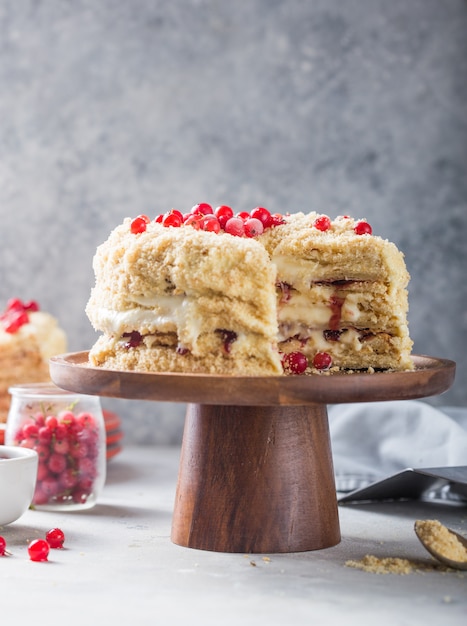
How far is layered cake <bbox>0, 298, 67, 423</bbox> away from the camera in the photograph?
3.85m

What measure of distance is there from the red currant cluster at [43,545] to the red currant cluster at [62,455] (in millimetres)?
409

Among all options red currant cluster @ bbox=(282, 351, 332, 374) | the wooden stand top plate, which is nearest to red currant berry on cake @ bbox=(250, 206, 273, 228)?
red currant cluster @ bbox=(282, 351, 332, 374)

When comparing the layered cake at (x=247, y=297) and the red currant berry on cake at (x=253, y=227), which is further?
the red currant berry on cake at (x=253, y=227)

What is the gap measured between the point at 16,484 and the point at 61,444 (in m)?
0.36

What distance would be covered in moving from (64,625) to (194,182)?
9.13 feet

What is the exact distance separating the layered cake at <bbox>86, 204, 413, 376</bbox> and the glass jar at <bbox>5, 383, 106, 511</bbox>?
1.86 feet

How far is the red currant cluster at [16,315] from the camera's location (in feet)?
12.8

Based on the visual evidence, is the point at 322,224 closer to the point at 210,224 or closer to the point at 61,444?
the point at 210,224

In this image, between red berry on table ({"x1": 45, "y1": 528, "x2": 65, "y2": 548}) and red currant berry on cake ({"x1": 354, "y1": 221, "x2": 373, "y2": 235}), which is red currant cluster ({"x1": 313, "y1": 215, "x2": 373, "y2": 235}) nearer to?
red currant berry on cake ({"x1": 354, "y1": 221, "x2": 373, "y2": 235})

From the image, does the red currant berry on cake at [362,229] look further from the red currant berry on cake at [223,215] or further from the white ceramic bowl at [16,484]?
the white ceramic bowl at [16,484]

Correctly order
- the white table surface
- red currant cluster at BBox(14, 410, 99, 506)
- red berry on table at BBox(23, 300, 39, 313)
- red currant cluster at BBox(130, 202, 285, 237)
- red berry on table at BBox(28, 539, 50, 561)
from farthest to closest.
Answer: red berry on table at BBox(23, 300, 39, 313) → red currant cluster at BBox(14, 410, 99, 506) → red currant cluster at BBox(130, 202, 285, 237) → red berry on table at BBox(28, 539, 50, 561) → the white table surface

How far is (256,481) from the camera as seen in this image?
2445 millimetres

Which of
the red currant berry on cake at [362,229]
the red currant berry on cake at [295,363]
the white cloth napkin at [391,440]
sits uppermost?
the red currant berry on cake at [362,229]

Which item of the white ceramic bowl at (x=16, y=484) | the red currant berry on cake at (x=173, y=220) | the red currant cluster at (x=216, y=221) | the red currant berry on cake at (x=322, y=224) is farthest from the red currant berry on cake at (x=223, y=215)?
the white ceramic bowl at (x=16, y=484)
